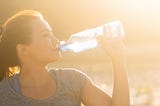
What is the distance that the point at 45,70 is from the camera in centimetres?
400

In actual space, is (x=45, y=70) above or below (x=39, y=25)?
below

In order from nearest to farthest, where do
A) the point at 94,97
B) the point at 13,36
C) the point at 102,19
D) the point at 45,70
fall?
the point at 94,97 < the point at 45,70 < the point at 13,36 < the point at 102,19

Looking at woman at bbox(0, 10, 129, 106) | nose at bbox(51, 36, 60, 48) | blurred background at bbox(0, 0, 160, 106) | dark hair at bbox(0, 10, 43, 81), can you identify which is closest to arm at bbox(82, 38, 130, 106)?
woman at bbox(0, 10, 129, 106)

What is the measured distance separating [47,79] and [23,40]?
289 millimetres

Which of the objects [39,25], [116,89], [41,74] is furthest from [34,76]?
[116,89]

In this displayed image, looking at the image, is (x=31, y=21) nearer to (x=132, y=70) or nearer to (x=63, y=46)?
(x=63, y=46)

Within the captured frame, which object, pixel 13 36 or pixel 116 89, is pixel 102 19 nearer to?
pixel 13 36

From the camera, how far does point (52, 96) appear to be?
3.91 metres

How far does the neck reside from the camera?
3998 millimetres

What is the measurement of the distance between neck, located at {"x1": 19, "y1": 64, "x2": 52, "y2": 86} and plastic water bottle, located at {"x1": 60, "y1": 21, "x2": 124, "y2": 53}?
0.17 m

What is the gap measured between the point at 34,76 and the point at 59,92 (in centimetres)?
20

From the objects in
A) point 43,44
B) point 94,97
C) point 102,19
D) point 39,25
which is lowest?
point 94,97

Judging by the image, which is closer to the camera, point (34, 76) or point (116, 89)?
point (116, 89)

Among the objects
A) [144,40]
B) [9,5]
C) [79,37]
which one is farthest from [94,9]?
[79,37]
